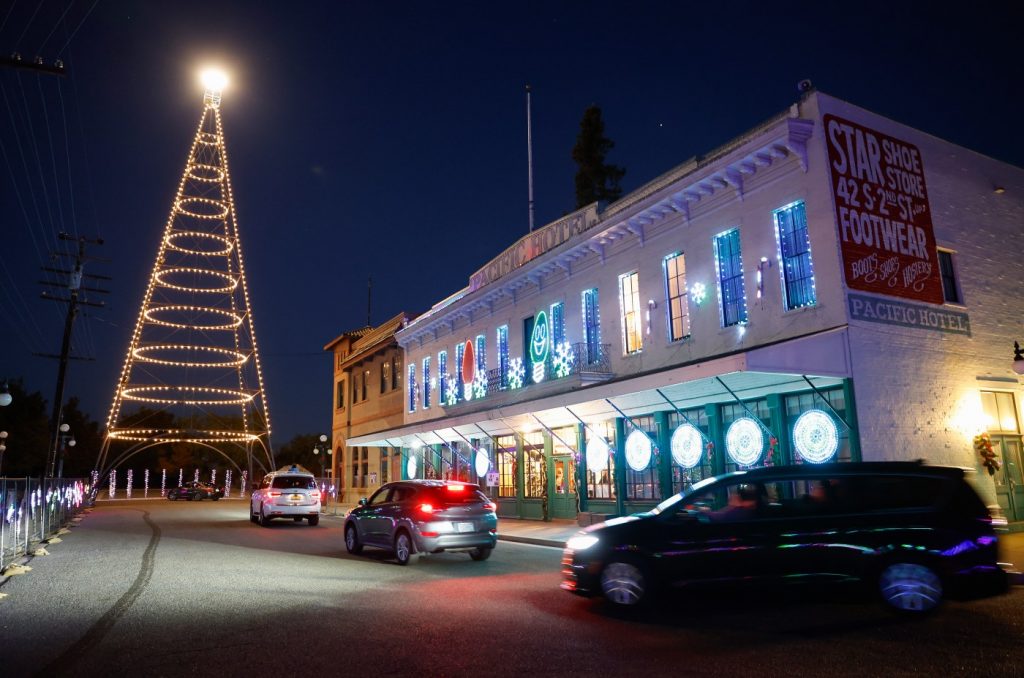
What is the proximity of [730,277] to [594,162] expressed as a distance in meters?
24.7

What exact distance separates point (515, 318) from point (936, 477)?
62.4 ft

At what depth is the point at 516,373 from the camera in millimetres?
25844

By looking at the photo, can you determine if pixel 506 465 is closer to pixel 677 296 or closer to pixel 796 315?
pixel 677 296

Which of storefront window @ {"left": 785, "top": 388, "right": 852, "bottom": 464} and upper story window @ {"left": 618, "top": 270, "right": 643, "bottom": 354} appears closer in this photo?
storefront window @ {"left": 785, "top": 388, "right": 852, "bottom": 464}

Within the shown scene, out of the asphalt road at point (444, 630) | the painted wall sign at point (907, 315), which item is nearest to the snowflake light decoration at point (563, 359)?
Result: the painted wall sign at point (907, 315)

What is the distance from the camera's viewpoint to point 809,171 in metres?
15.5

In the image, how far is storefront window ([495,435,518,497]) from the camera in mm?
26391

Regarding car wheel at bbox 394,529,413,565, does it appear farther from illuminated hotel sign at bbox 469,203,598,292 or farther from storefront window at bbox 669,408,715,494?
illuminated hotel sign at bbox 469,203,598,292

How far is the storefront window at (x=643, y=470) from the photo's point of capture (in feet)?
62.8

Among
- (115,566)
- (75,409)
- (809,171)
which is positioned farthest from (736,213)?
(75,409)

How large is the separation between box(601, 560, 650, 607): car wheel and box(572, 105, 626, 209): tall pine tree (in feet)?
110

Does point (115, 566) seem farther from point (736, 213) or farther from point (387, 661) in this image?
point (736, 213)

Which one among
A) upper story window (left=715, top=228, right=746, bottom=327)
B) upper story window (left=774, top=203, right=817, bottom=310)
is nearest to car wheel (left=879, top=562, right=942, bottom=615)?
upper story window (left=774, top=203, right=817, bottom=310)

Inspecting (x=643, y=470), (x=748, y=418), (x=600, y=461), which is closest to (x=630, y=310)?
(x=600, y=461)
